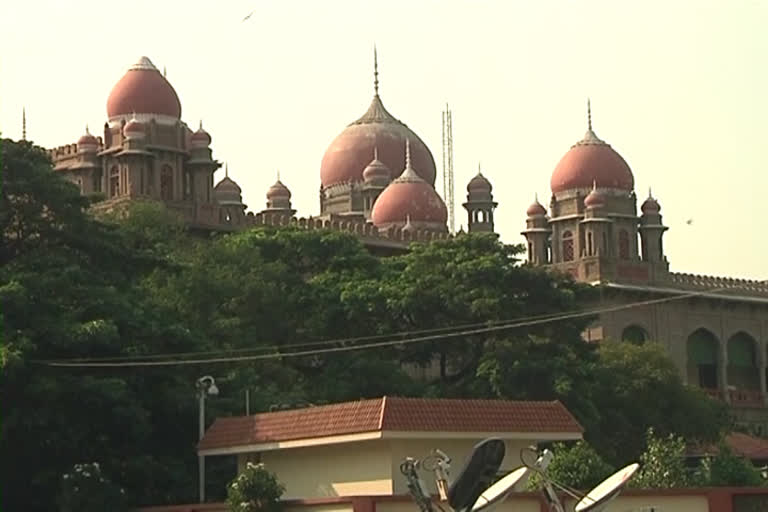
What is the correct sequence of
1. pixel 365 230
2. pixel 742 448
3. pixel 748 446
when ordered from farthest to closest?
pixel 365 230, pixel 748 446, pixel 742 448

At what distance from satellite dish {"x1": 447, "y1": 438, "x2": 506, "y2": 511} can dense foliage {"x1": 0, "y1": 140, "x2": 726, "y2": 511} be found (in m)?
8.90

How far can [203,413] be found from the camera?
25688mm

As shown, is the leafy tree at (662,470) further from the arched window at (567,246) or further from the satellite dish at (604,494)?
the arched window at (567,246)

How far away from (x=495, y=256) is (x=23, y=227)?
1258 centimetres

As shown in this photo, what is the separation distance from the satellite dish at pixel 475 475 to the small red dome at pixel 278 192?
38.8 meters

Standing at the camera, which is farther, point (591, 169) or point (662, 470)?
point (591, 169)

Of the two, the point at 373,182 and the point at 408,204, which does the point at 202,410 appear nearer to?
the point at 408,204

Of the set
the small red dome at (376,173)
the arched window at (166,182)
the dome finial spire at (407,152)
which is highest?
the dome finial spire at (407,152)

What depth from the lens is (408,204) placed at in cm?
5344

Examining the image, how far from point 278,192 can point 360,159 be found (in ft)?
11.7

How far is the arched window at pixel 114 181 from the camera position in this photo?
45.7 metres

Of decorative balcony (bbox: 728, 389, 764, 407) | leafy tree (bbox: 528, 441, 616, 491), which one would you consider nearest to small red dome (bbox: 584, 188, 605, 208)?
decorative balcony (bbox: 728, 389, 764, 407)

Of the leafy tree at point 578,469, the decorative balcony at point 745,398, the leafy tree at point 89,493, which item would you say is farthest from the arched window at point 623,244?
the leafy tree at point 89,493

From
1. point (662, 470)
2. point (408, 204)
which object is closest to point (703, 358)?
point (408, 204)
